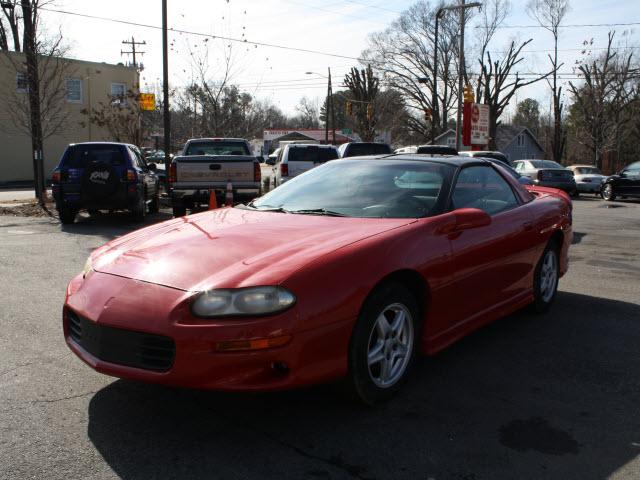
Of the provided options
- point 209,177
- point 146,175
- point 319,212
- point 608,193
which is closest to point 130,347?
point 319,212

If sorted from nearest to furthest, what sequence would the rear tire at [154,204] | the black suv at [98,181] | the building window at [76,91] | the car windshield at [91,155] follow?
the black suv at [98,181]
the car windshield at [91,155]
the rear tire at [154,204]
the building window at [76,91]

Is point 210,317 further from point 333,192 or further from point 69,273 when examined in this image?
point 69,273

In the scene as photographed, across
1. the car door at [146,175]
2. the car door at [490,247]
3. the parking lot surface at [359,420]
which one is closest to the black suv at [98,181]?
the car door at [146,175]

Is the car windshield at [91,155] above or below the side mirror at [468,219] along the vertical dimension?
above

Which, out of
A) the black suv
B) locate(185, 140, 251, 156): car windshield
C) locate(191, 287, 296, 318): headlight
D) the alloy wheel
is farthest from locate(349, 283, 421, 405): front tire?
locate(185, 140, 251, 156): car windshield

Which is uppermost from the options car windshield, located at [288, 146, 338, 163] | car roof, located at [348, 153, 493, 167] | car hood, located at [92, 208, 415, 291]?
car windshield, located at [288, 146, 338, 163]

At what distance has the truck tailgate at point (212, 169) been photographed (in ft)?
40.9

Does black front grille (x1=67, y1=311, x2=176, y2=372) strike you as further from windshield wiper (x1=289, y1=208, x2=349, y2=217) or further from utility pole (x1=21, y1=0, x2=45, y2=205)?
utility pole (x1=21, y1=0, x2=45, y2=205)

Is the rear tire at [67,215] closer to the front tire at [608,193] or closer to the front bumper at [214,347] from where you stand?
the front bumper at [214,347]

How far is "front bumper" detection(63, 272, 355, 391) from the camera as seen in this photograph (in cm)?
294

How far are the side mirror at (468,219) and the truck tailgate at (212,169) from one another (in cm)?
916

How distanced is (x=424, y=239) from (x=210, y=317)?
145 centimetres

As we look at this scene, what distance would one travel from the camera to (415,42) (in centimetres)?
5312

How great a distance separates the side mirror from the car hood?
0.32 meters
